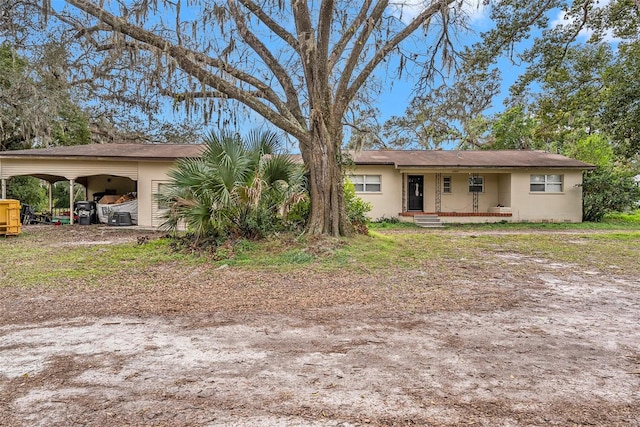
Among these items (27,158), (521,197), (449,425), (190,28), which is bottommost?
(449,425)

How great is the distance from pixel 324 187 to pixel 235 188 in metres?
2.16

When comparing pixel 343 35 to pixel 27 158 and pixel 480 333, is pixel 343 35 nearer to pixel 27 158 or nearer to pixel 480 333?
pixel 480 333

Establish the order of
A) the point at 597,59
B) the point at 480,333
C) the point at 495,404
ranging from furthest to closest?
the point at 597,59, the point at 480,333, the point at 495,404

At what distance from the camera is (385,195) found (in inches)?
745

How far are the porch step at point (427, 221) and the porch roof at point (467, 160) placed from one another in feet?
7.37

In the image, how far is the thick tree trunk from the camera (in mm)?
9891

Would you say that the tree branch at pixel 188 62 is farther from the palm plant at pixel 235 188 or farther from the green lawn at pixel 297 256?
the green lawn at pixel 297 256

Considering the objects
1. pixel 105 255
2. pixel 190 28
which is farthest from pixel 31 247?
pixel 190 28

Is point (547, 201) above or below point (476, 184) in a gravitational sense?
below

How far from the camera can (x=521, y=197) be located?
19.0 m

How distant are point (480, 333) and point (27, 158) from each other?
58.0 feet

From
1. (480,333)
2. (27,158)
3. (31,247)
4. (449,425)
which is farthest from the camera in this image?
(27,158)

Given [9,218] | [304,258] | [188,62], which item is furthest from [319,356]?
[9,218]

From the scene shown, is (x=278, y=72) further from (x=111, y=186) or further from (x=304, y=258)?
(x=111, y=186)
